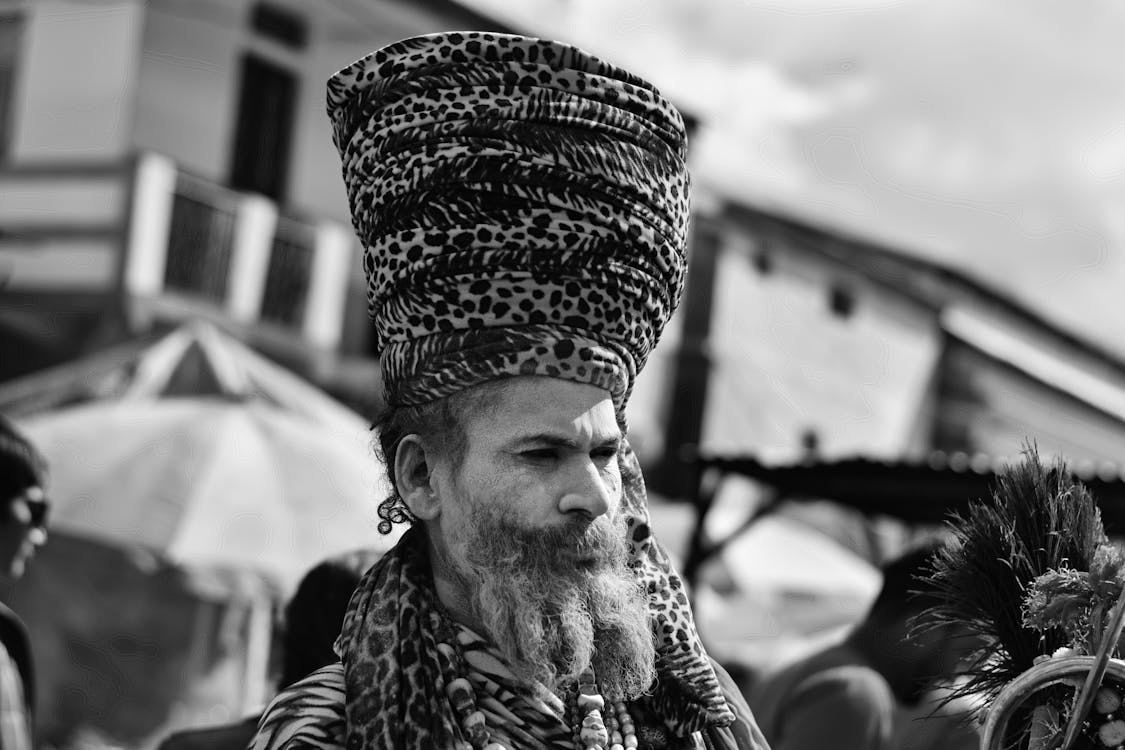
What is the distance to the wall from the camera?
13.4 meters

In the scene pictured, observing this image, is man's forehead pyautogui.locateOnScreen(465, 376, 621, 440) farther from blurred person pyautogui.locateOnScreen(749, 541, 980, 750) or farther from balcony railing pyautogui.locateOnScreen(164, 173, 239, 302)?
balcony railing pyautogui.locateOnScreen(164, 173, 239, 302)

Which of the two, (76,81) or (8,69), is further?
(8,69)

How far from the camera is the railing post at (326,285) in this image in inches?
590

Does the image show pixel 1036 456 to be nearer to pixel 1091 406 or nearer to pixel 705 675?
pixel 705 675

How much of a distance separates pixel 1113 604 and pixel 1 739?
211 cm

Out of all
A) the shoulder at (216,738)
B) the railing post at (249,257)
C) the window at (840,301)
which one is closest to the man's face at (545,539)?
the shoulder at (216,738)

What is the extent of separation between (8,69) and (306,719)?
13.1m

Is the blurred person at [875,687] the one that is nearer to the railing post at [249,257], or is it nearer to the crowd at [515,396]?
the crowd at [515,396]

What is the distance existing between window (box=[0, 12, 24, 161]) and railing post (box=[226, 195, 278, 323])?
6.81 ft

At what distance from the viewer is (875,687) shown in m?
4.30

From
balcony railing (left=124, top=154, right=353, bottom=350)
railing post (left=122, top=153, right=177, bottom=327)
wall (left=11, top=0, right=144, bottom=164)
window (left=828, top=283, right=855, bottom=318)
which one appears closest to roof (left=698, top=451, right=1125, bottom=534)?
railing post (left=122, top=153, right=177, bottom=327)

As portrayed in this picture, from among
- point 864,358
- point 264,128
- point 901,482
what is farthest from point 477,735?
point 864,358

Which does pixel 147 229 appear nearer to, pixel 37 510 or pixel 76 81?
pixel 76 81

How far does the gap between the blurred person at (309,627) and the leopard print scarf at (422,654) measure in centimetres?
109
